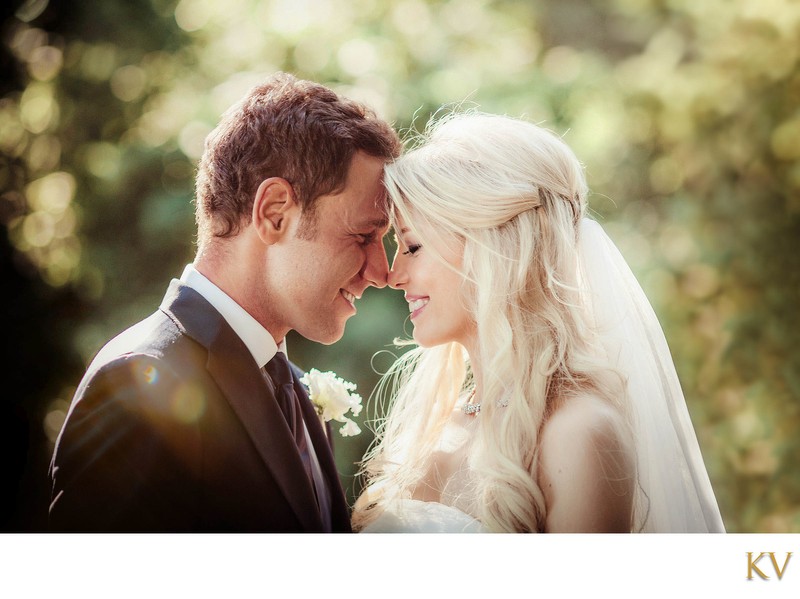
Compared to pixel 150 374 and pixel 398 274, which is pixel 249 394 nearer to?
pixel 150 374

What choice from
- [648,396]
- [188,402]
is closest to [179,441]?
[188,402]

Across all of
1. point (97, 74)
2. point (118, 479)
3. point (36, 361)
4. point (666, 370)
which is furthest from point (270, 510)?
point (97, 74)

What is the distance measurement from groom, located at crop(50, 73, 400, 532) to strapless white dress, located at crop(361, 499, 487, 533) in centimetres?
16

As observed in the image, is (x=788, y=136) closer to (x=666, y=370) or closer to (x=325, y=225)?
(x=666, y=370)

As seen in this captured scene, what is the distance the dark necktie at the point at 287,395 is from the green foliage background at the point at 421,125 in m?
1.02

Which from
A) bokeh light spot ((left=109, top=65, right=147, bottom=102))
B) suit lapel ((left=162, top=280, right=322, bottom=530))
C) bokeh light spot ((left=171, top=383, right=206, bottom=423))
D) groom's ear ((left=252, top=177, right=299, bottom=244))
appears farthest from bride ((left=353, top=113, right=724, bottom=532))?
bokeh light spot ((left=109, top=65, right=147, bottom=102))

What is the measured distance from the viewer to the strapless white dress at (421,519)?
2.00 m

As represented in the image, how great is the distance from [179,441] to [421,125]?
197cm

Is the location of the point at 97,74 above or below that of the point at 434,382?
above

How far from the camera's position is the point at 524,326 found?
2.04 metres

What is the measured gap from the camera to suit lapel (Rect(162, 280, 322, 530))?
180cm

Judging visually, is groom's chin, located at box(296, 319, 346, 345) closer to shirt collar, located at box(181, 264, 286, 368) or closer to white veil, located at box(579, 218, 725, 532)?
shirt collar, located at box(181, 264, 286, 368)
